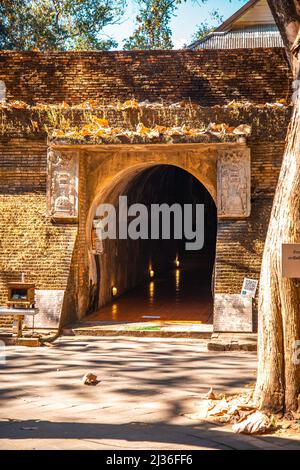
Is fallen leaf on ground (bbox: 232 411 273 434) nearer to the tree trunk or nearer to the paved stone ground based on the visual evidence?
the paved stone ground

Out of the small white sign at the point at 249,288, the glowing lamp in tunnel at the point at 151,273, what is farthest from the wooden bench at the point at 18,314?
the glowing lamp in tunnel at the point at 151,273

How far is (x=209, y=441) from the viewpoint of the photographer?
5723 millimetres

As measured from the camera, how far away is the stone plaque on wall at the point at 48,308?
12.4 m

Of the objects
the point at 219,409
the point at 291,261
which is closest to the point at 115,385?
the point at 219,409

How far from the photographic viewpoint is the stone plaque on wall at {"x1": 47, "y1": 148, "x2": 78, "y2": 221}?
13172 millimetres

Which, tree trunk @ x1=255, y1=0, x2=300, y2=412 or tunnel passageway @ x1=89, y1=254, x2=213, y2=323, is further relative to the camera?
tunnel passageway @ x1=89, y1=254, x2=213, y2=323

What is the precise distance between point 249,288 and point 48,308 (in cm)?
348

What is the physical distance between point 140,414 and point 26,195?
294 inches

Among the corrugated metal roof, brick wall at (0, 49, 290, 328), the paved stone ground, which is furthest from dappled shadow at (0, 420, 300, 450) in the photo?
the corrugated metal roof

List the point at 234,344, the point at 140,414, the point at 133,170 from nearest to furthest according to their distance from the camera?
the point at 140,414, the point at 234,344, the point at 133,170

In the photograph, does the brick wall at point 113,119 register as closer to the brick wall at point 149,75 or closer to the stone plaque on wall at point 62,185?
the brick wall at point 149,75

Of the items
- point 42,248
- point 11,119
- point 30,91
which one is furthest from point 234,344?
point 30,91

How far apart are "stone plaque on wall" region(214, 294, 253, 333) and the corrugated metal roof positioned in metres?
15.4
